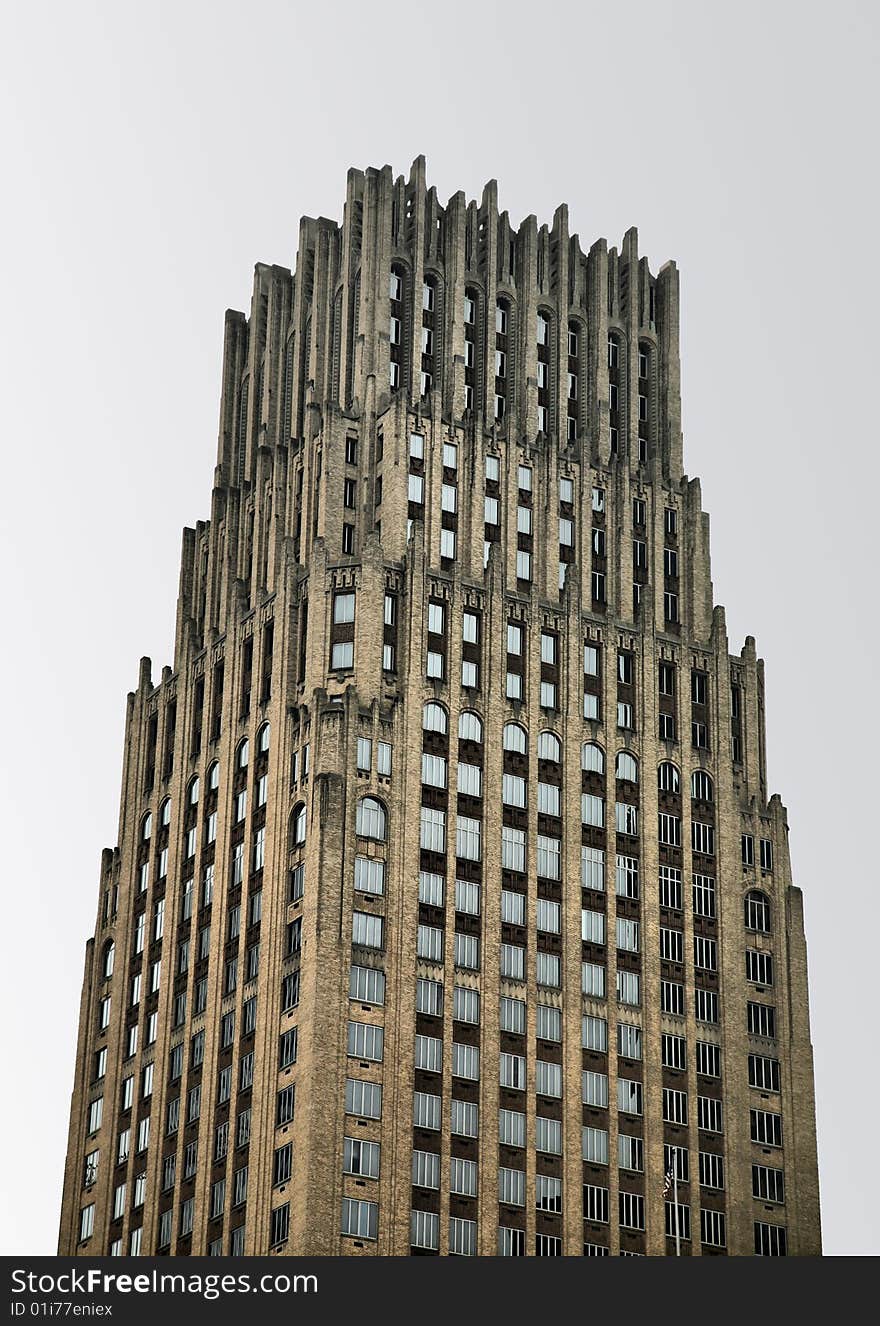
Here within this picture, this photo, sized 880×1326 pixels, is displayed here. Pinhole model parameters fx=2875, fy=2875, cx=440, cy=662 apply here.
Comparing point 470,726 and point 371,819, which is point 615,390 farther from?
point 371,819

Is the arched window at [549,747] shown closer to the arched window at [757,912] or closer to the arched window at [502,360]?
the arched window at [757,912]

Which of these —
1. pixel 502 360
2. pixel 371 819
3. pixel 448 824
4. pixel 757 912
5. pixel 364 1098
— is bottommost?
pixel 364 1098

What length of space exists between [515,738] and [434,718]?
18.3 feet

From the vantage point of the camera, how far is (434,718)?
16688 centimetres

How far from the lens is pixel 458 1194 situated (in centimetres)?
15488

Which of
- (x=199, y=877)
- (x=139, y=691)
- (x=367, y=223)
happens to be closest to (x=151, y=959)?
(x=199, y=877)

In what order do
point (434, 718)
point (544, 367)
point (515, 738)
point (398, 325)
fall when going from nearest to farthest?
point (434, 718)
point (515, 738)
point (398, 325)
point (544, 367)

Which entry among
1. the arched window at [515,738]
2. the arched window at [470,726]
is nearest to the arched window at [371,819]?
the arched window at [470,726]

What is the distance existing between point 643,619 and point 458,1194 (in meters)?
40.8

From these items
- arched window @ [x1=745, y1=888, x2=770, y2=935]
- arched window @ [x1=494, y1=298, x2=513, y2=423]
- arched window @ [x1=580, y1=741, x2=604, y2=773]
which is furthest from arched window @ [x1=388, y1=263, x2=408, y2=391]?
arched window @ [x1=745, y1=888, x2=770, y2=935]

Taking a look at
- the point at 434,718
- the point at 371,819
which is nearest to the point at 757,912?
the point at 434,718

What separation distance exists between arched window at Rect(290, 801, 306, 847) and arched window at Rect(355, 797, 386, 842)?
A: 3.27 metres

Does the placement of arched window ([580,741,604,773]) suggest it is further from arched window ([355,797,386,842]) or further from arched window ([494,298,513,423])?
arched window ([494,298,513,423])

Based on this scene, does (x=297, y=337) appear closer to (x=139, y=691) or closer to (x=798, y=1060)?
(x=139, y=691)
